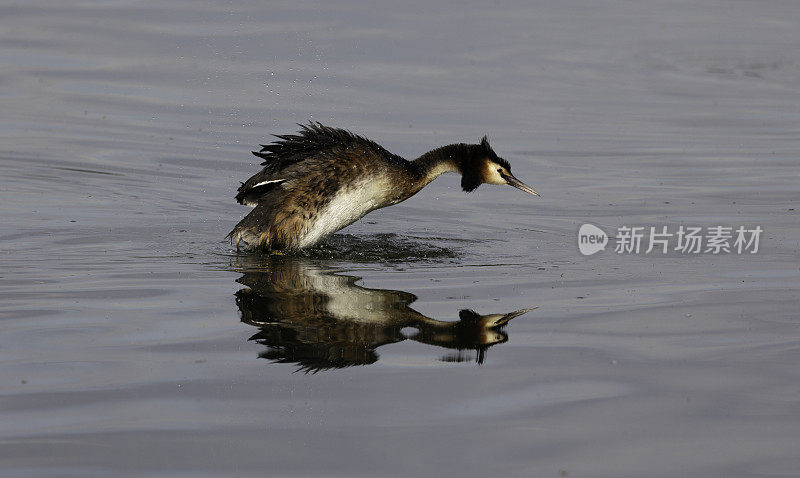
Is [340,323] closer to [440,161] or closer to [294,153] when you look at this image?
[294,153]

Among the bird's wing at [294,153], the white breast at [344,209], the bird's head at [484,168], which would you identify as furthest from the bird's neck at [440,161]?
the white breast at [344,209]

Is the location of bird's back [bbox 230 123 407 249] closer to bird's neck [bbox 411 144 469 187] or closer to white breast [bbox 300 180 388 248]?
white breast [bbox 300 180 388 248]

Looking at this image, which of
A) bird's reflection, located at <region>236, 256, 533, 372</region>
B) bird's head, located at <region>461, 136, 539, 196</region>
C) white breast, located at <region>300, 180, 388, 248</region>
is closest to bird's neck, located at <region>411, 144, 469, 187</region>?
bird's head, located at <region>461, 136, 539, 196</region>

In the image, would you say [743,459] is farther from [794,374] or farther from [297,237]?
[297,237]

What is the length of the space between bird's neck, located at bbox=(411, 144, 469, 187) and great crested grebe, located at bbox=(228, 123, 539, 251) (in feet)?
0.55

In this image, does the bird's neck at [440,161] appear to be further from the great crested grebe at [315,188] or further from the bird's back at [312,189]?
the bird's back at [312,189]

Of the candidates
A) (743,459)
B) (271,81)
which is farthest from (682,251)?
(271,81)

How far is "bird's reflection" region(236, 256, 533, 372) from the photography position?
7.04 m

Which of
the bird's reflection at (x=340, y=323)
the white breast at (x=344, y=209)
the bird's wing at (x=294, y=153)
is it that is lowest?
the bird's reflection at (x=340, y=323)

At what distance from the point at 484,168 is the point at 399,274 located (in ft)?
6.93

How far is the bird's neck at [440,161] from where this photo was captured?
10906mm

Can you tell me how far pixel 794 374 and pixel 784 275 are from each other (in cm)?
259

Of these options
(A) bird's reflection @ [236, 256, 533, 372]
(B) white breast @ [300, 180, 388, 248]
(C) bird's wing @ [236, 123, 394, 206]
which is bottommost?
(A) bird's reflection @ [236, 256, 533, 372]

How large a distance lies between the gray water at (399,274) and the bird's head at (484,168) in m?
0.45
